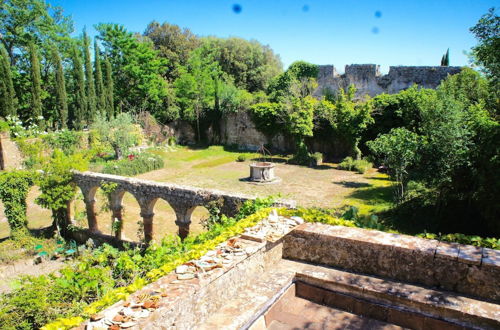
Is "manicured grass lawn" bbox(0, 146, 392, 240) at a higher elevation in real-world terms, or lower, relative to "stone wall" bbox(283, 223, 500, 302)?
lower

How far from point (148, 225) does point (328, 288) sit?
29.8 ft

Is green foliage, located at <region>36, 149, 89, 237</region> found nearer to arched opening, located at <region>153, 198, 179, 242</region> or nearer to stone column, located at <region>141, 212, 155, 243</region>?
arched opening, located at <region>153, 198, 179, 242</region>

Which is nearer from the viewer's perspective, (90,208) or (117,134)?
(90,208)

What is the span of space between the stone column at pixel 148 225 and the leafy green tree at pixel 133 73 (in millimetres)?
20156

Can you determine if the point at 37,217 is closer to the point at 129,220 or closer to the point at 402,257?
the point at 129,220

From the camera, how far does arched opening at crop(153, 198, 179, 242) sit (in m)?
13.1

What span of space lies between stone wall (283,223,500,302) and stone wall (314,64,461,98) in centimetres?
2354

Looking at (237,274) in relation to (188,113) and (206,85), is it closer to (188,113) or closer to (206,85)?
(188,113)

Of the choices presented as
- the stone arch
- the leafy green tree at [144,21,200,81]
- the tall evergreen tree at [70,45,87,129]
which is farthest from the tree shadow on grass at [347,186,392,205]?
the leafy green tree at [144,21,200,81]

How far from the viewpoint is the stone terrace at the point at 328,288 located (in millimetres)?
3424

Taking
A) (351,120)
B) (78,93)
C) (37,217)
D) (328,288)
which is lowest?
(37,217)

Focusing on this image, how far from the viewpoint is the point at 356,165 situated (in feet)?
69.6

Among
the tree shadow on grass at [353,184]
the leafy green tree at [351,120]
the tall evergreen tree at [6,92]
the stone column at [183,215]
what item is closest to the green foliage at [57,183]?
the stone column at [183,215]

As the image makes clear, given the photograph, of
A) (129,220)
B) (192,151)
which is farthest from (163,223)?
(192,151)
